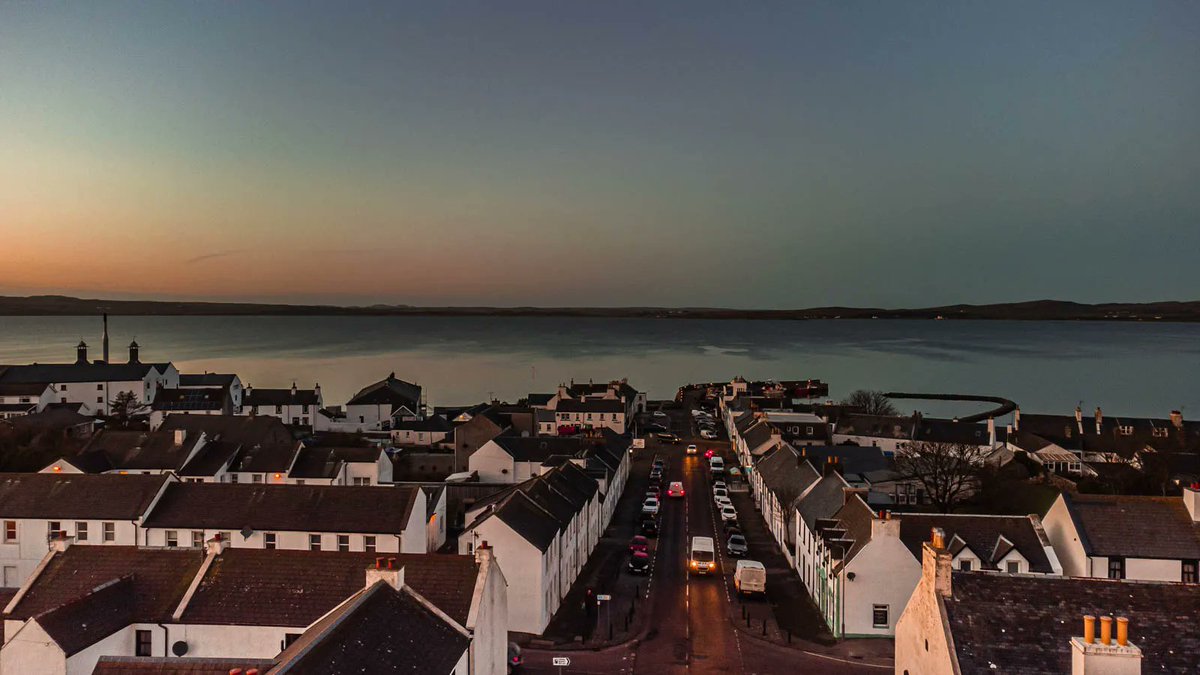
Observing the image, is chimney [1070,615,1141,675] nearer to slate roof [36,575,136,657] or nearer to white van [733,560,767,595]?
white van [733,560,767,595]

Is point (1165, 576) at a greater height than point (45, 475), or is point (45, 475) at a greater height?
point (45, 475)

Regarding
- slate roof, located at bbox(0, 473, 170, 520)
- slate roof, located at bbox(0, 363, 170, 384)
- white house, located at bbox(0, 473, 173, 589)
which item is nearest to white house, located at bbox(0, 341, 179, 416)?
slate roof, located at bbox(0, 363, 170, 384)

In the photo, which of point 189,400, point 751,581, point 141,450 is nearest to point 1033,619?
point 751,581

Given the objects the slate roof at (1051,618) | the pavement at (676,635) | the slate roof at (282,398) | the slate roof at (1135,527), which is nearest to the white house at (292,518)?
the pavement at (676,635)

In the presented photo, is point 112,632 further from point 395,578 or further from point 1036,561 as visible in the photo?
point 1036,561

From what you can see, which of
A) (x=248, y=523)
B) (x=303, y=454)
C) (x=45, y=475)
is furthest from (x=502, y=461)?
(x=45, y=475)

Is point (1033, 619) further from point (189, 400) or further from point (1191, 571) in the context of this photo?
point (189, 400)
